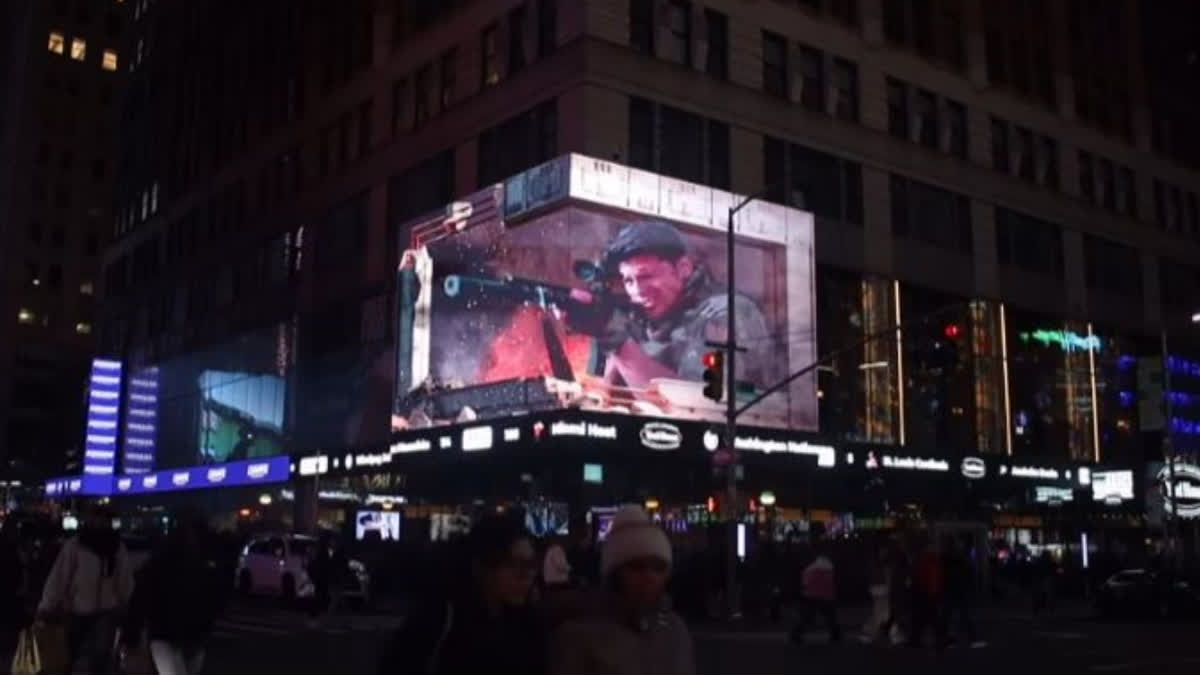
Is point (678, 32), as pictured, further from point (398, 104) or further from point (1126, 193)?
point (1126, 193)

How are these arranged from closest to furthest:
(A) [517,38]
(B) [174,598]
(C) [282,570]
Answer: (B) [174,598], (C) [282,570], (A) [517,38]

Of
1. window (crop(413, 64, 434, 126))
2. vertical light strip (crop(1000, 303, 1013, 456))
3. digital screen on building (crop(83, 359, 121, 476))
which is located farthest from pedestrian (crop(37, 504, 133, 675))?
digital screen on building (crop(83, 359, 121, 476))

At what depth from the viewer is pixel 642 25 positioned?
40.0 m

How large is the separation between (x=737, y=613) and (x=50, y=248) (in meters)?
99.4

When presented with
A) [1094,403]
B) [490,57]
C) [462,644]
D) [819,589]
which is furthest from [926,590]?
[1094,403]

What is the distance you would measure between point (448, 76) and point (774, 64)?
11.4 metres

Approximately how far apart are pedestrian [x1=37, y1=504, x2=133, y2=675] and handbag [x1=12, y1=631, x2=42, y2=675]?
9.0 inches

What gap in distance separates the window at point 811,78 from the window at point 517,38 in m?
9.72

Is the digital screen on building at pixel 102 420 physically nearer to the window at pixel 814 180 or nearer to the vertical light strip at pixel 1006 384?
the window at pixel 814 180

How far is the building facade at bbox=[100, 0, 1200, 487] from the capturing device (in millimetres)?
40906

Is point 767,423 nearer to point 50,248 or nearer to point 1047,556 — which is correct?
point 1047,556

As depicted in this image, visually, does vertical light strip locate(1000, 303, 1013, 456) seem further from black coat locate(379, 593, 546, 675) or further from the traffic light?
black coat locate(379, 593, 546, 675)

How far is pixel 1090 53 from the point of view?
5756 cm

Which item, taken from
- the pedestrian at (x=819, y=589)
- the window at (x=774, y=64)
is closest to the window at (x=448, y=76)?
the window at (x=774, y=64)
